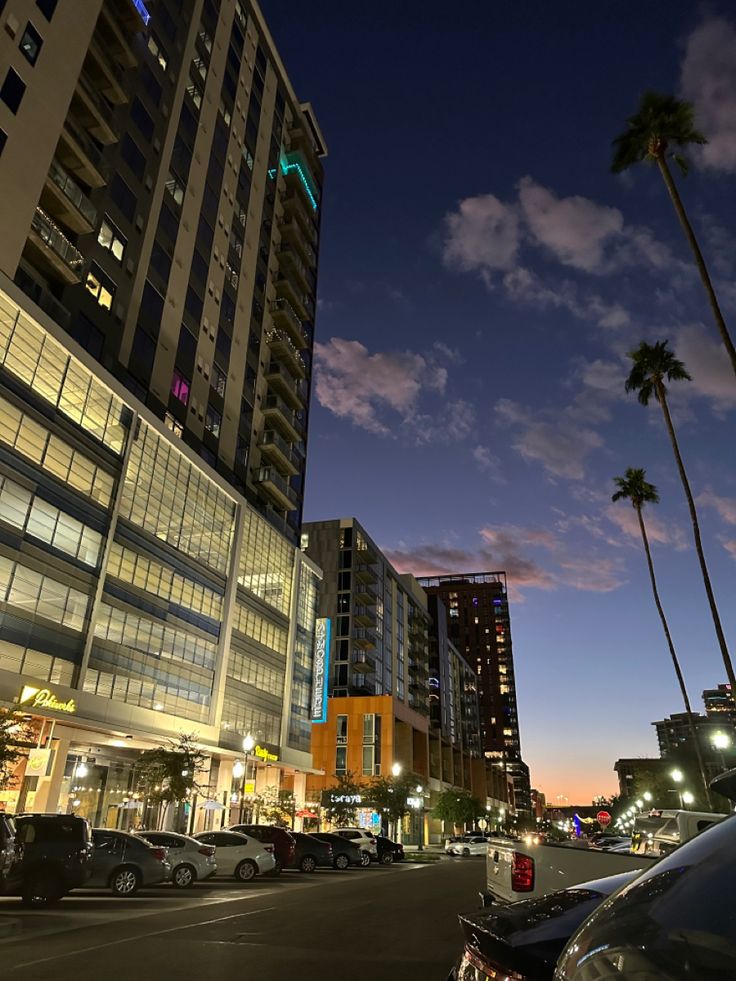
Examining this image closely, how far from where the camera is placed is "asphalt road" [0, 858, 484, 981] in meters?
7.77

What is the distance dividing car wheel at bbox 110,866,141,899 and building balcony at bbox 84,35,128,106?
136 ft

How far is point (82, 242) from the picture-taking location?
1459 inches

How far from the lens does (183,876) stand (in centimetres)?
2012

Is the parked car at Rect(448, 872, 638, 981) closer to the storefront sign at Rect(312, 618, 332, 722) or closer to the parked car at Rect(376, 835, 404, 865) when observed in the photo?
the parked car at Rect(376, 835, 404, 865)

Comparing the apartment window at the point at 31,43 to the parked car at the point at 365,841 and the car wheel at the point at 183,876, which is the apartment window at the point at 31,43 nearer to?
the car wheel at the point at 183,876

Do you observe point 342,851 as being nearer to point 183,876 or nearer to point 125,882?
point 183,876

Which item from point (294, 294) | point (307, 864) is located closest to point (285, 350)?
point (294, 294)

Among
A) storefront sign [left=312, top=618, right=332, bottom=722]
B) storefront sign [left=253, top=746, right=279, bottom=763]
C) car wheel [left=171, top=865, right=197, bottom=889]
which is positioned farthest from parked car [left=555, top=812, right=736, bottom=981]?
storefront sign [left=312, top=618, right=332, bottom=722]

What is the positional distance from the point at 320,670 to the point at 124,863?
41.4 m

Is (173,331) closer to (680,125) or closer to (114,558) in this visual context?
(114,558)

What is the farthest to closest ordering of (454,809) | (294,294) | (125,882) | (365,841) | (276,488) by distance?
(454,809) < (294,294) < (276,488) < (365,841) < (125,882)

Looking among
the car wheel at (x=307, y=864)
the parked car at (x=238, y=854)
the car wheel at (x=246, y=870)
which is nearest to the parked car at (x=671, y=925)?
the parked car at (x=238, y=854)

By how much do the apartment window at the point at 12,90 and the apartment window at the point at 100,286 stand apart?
8.10 meters

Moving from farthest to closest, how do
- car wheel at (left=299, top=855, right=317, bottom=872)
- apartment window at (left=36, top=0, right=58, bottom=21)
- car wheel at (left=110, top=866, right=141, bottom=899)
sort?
1. apartment window at (left=36, top=0, right=58, bottom=21)
2. car wheel at (left=299, top=855, right=317, bottom=872)
3. car wheel at (left=110, top=866, right=141, bottom=899)
